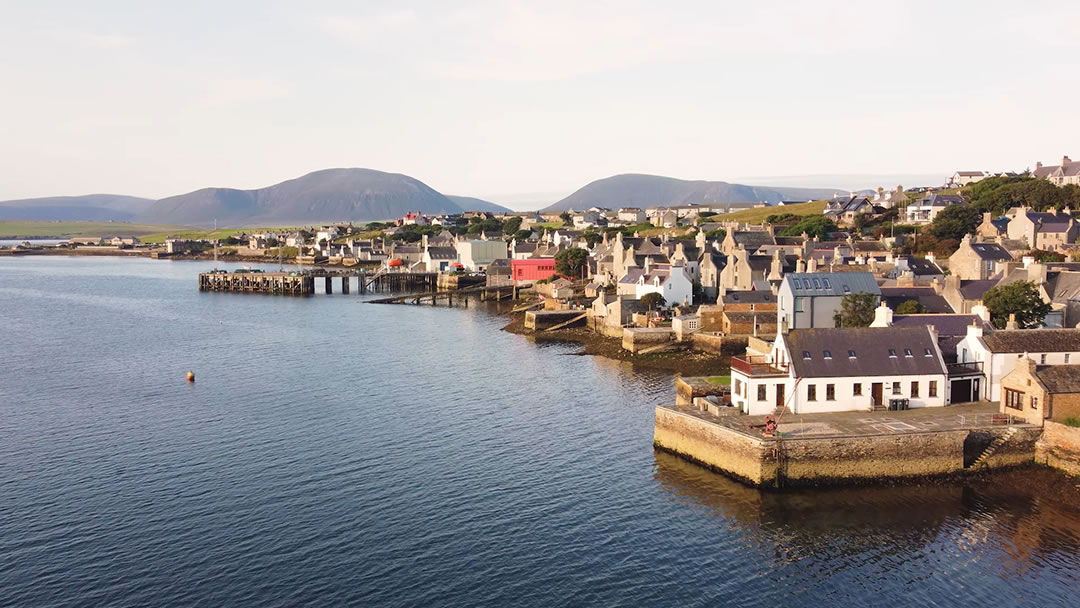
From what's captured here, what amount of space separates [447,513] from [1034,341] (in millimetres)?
28819

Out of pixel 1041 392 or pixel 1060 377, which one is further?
pixel 1060 377

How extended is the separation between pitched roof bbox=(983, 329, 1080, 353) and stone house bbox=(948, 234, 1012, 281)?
34312mm

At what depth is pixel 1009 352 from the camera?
127 ft

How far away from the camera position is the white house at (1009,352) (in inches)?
1516

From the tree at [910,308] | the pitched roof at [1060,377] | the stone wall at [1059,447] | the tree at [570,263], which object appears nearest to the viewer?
the stone wall at [1059,447]

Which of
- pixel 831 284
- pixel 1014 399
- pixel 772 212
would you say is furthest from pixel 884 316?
pixel 772 212

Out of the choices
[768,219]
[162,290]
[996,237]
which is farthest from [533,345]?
[768,219]

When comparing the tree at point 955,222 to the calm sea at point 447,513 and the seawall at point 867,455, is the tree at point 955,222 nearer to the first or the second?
the calm sea at point 447,513

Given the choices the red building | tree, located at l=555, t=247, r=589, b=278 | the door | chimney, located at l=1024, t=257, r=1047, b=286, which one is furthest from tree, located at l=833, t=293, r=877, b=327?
the red building

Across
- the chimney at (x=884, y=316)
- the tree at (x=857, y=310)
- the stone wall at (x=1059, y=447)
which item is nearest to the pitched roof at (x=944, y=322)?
the chimney at (x=884, y=316)

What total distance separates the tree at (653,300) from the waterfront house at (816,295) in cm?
1663

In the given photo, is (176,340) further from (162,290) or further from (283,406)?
(162,290)

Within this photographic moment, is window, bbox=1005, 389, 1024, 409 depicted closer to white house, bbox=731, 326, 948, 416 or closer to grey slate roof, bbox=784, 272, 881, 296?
white house, bbox=731, 326, 948, 416

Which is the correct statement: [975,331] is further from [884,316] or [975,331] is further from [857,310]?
[857,310]
